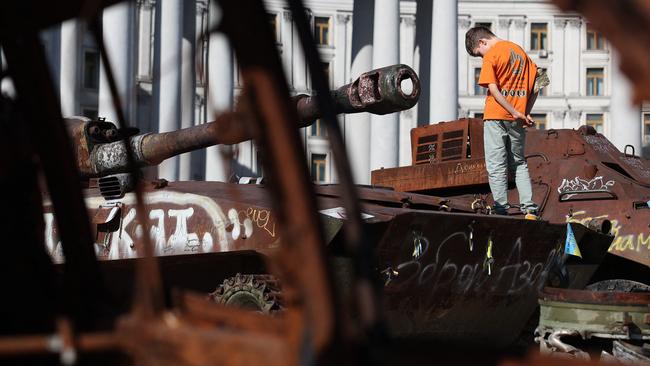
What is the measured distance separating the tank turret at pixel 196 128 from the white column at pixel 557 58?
50.0 meters

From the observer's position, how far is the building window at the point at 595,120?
2240 inches

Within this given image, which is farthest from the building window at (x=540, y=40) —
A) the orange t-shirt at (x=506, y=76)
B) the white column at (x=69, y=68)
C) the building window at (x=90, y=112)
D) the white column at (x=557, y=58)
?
the orange t-shirt at (x=506, y=76)

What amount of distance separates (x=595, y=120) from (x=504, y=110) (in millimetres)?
49981

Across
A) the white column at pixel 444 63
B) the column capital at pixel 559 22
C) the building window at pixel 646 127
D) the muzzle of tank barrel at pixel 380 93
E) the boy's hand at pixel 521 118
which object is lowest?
the boy's hand at pixel 521 118

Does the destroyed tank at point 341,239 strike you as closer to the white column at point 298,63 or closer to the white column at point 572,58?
the white column at point 298,63

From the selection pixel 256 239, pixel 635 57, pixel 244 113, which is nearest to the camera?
pixel 635 57

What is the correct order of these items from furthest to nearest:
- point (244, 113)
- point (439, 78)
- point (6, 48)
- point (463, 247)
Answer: point (439, 78), point (463, 247), point (6, 48), point (244, 113)

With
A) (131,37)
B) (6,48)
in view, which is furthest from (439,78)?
(6,48)

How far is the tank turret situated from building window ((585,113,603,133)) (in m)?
50.1

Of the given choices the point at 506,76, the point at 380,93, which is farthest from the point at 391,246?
the point at 506,76

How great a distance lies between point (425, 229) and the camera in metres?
7.65

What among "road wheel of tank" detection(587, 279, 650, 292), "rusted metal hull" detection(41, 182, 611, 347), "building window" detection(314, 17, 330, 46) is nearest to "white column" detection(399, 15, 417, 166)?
"building window" detection(314, 17, 330, 46)

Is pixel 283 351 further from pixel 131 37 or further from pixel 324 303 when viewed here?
pixel 131 37

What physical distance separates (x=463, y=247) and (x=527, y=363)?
5982 millimetres
